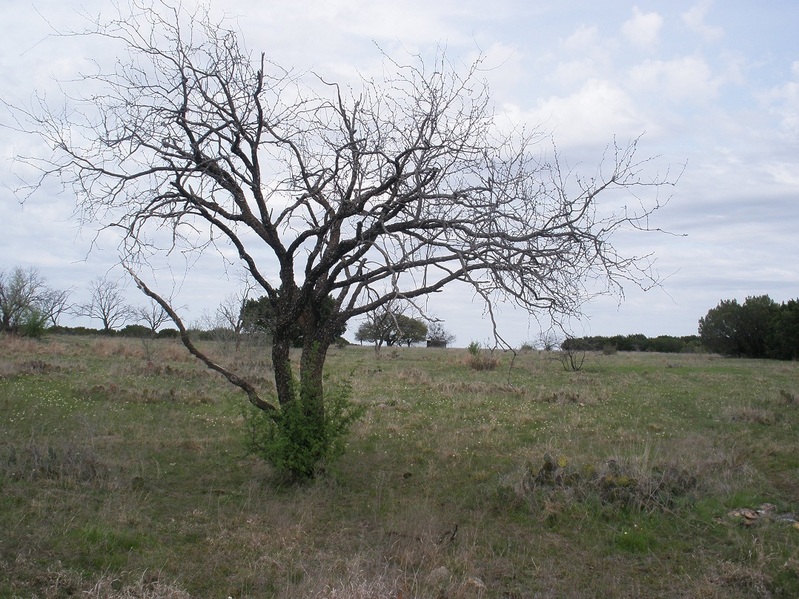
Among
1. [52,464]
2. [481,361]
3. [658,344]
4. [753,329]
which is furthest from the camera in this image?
[658,344]

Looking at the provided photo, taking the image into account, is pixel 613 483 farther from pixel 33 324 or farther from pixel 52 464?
pixel 33 324

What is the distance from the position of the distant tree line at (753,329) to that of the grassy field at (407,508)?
36.4 meters

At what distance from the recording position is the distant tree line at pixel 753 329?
151ft

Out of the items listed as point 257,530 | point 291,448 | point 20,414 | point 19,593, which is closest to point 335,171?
point 291,448

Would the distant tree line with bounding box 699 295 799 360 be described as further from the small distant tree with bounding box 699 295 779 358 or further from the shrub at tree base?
the shrub at tree base

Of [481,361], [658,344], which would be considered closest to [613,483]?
[481,361]

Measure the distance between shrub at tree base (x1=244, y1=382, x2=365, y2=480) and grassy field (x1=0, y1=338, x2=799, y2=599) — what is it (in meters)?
0.32

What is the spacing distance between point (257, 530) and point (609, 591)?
137 inches

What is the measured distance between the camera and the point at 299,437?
8719mm

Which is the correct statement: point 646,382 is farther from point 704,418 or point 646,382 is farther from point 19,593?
point 19,593

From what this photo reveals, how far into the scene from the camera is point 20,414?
12.3 metres

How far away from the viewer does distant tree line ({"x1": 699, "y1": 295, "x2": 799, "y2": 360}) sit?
46000mm

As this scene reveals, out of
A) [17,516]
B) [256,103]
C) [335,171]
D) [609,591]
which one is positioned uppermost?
[256,103]

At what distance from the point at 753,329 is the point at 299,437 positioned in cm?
5020
